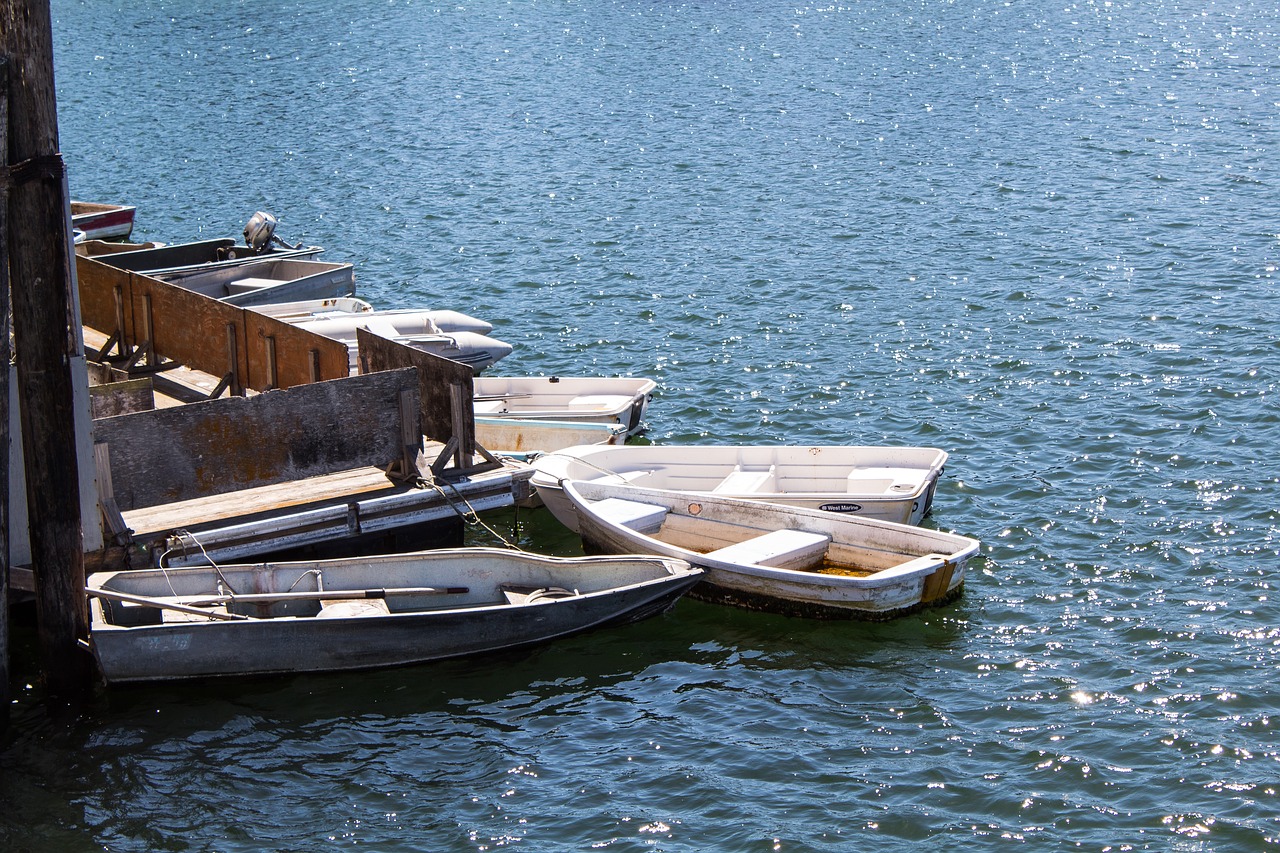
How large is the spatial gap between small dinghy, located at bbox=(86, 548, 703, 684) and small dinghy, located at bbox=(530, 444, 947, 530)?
91.0 inches

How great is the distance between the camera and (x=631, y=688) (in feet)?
44.3

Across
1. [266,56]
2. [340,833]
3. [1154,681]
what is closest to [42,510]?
[340,833]

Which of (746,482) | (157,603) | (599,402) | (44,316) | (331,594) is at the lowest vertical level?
(331,594)

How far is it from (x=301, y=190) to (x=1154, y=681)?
29.4 m

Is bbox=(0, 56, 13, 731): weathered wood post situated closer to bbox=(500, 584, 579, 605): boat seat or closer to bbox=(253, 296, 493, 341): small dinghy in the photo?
bbox=(500, 584, 579, 605): boat seat

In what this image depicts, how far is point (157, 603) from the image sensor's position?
41.5 feet

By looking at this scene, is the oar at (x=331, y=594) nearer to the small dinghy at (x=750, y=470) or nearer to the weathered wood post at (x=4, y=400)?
the weathered wood post at (x=4, y=400)

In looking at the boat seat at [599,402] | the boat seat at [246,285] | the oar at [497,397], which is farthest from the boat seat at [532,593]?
the boat seat at [246,285]

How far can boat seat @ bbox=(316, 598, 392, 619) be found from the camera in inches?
530

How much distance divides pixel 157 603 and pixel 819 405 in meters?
11.5

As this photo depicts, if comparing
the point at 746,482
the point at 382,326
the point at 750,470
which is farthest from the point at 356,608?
the point at 382,326

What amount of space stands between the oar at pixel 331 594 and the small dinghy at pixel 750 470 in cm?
274

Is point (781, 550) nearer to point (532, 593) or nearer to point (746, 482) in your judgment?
point (746, 482)

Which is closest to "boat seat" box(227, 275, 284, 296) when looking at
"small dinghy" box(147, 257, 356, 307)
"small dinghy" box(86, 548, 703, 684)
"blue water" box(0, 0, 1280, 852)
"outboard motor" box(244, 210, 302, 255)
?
"small dinghy" box(147, 257, 356, 307)
